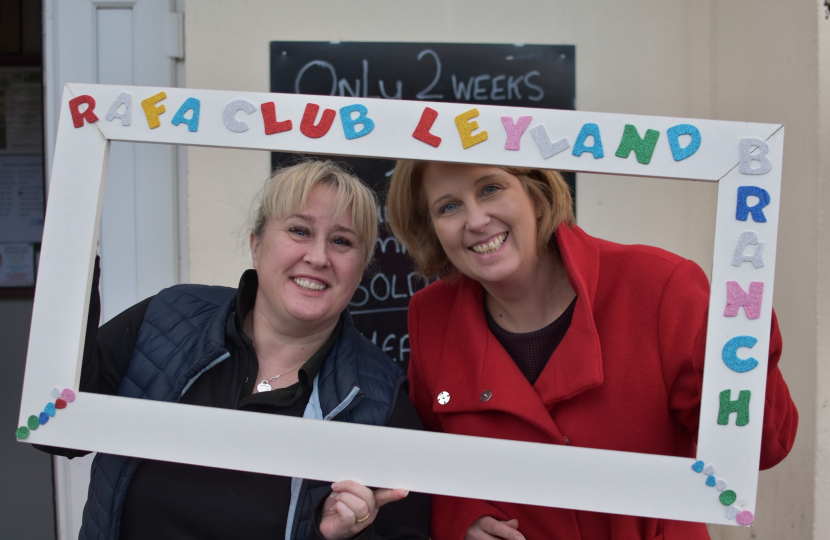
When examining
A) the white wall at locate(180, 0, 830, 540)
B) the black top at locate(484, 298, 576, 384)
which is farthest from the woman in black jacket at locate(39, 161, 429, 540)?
the white wall at locate(180, 0, 830, 540)

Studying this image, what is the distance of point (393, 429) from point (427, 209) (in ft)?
2.14

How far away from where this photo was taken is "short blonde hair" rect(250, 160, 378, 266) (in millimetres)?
1511

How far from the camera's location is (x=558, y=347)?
4.75ft

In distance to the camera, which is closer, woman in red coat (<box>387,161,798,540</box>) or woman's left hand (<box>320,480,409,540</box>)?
woman's left hand (<box>320,480,409,540</box>)

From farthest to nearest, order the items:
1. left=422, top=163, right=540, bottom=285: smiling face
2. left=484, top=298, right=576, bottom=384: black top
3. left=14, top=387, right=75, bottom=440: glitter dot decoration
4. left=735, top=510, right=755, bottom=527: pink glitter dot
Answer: left=484, top=298, right=576, bottom=384: black top
left=422, top=163, right=540, bottom=285: smiling face
left=14, top=387, right=75, bottom=440: glitter dot decoration
left=735, top=510, right=755, bottom=527: pink glitter dot

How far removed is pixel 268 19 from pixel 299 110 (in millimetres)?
1590

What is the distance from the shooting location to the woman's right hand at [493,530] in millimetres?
1423

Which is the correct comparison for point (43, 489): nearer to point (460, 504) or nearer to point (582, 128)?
point (460, 504)

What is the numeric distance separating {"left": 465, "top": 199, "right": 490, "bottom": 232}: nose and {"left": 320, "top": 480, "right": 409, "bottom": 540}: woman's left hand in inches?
24.0

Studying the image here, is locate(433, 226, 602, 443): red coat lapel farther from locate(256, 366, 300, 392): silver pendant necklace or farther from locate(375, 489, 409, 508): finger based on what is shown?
locate(256, 366, 300, 392): silver pendant necklace

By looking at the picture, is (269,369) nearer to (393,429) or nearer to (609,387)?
(393,429)

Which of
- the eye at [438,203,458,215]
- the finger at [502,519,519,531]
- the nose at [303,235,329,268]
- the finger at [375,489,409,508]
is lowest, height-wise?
the finger at [502,519,519,531]

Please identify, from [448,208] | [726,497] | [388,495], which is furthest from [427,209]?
[726,497]

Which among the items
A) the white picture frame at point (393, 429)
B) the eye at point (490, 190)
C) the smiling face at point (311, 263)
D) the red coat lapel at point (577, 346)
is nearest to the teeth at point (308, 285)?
the smiling face at point (311, 263)
